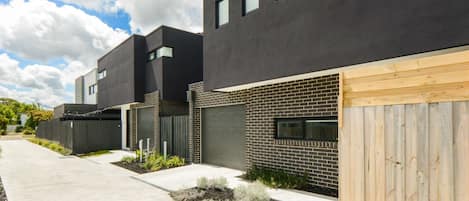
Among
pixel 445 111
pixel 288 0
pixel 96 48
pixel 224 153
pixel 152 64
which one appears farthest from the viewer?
pixel 96 48

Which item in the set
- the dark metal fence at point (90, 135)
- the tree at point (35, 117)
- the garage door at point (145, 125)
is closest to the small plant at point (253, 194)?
the garage door at point (145, 125)

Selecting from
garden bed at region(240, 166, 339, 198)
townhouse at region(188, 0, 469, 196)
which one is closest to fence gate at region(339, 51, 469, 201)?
townhouse at region(188, 0, 469, 196)

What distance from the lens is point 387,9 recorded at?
5.39 metres

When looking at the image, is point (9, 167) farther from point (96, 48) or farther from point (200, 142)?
point (96, 48)

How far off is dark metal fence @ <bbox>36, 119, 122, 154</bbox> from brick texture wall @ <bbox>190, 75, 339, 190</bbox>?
40.3ft

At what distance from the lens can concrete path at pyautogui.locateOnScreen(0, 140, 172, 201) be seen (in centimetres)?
782

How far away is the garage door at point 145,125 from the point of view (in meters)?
17.1

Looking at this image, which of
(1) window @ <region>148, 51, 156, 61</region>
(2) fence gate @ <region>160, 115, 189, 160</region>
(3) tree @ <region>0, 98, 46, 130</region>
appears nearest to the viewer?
(2) fence gate @ <region>160, 115, 189, 160</region>

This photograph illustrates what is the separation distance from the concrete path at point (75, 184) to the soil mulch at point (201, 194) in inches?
11.3

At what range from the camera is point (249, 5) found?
899 cm

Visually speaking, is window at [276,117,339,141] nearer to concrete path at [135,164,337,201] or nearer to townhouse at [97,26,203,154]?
concrete path at [135,164,337,201]

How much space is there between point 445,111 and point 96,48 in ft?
104

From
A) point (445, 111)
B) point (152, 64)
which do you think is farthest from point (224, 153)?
point (445, 111)

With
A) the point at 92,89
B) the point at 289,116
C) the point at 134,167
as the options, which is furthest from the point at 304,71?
the point at 92,89
